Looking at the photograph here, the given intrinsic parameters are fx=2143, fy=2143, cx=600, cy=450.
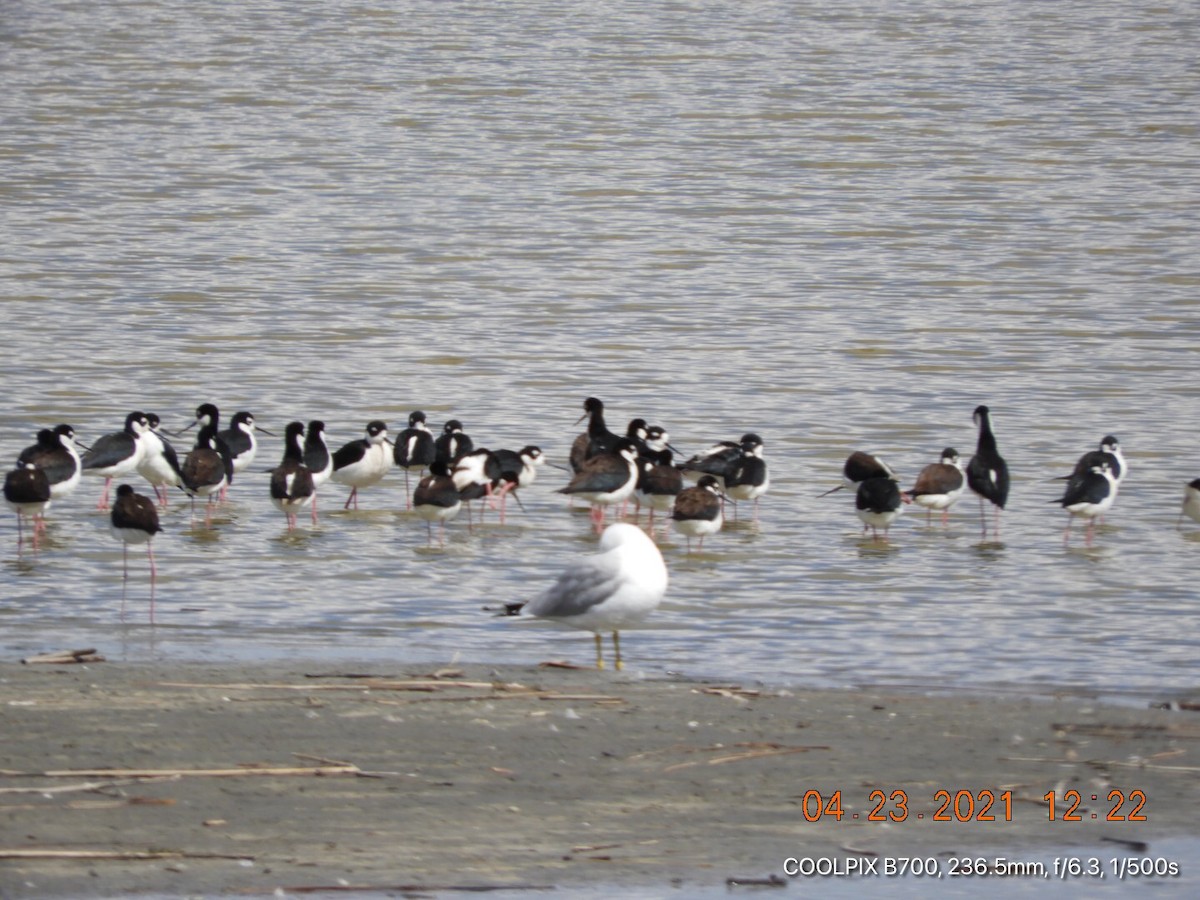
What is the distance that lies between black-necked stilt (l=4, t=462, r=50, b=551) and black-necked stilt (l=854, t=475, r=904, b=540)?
576cm

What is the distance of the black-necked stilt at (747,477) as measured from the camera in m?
16.2

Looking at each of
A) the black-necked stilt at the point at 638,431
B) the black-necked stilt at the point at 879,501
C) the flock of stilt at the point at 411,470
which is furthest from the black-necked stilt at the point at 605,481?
the black-necked stilt at the point at 879,501

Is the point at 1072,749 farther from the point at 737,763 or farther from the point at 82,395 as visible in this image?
the point at 82,395

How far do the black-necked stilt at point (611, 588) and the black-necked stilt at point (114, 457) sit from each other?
664 cm

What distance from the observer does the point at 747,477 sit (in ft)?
53.4

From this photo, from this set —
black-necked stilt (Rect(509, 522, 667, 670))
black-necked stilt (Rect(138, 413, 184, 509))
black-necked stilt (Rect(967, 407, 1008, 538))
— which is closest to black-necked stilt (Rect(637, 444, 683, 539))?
black-necked stilt (Rect(967, 407, 1008, 538))

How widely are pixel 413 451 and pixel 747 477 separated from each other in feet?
9.23

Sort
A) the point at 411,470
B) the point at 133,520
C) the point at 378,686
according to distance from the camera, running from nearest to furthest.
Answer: the point at 378,686
the point at 133,520
the point at 411,470

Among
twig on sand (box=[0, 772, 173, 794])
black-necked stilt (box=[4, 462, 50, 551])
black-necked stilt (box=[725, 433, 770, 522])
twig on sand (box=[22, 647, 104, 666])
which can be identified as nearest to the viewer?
twig on sand (box=[0, 772, 173, 794])

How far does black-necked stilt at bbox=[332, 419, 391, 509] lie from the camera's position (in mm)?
16781

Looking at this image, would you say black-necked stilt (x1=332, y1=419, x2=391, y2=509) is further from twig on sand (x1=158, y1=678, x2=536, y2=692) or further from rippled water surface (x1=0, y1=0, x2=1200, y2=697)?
twig on sand (x1=158, y1=678, x2=536, y2=692)

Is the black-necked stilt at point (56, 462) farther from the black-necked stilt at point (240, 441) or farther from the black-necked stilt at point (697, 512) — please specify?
the black-necked stilt at point (697, 512)

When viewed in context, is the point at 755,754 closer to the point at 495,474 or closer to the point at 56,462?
the point at 495,474
